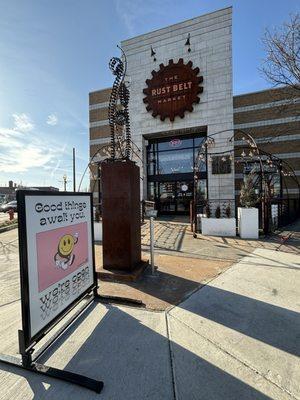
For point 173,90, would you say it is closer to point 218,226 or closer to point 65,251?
point 218,226

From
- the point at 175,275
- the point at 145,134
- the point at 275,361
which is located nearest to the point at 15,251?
the point at 175,275

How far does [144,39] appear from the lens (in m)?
19.2

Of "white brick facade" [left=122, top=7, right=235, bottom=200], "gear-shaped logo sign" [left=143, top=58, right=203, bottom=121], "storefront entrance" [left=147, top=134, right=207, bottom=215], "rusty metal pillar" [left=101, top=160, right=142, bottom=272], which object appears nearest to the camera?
"rusty metal pillar" [left=101, top=160, right=142, bottom=272]

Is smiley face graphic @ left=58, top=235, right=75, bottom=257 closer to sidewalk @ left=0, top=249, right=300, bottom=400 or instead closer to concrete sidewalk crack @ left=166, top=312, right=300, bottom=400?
sidewalk @ left=0, top=249, right=300, bottom=400

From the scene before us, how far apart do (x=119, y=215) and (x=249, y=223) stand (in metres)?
6.29

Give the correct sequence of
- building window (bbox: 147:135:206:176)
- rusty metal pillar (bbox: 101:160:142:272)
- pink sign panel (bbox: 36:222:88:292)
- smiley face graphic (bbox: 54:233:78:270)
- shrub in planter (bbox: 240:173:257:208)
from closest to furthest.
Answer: pink sign panel (bbox: 36:222:88:292) → smiley face graphic (bbox: 54:233:78:270) → rusty metal pillar (bbox: 101:160:142:272) → shrub in planter (bbox: 240:173:257:208) → building window (bbox: 147:135:206:176)

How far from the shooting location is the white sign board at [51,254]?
2561 mm

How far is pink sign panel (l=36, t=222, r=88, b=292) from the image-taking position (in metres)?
2.80

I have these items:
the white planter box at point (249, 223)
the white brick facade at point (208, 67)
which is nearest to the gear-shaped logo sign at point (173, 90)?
the white brick facade at point (208, 67)

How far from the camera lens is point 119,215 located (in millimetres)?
5473

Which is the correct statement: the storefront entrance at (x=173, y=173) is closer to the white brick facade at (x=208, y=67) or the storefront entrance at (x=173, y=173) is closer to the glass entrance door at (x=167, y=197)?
the glass entrance door at (x=167, y=197)

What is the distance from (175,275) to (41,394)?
3539 mm

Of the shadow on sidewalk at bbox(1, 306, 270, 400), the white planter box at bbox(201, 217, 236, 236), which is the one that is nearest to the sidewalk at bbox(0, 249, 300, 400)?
the shadow on sidewalk at bbox(1, 306, 270, 400)

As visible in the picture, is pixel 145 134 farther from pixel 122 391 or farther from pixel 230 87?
pixel 122 391
